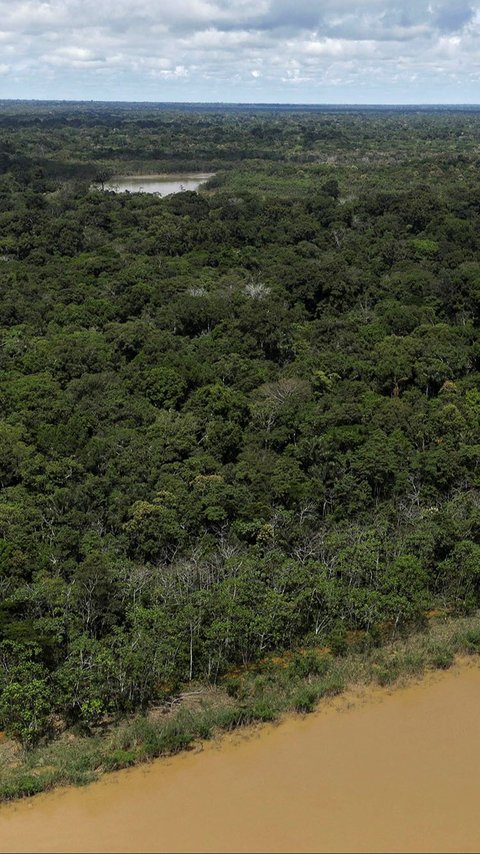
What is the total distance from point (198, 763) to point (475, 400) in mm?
16763

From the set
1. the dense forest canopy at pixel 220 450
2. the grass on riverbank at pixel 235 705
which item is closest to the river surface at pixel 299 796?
the grass on riverbank at pixel 235 705

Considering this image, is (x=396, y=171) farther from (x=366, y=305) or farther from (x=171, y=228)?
(x=366, y=305)

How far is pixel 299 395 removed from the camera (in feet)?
82.7

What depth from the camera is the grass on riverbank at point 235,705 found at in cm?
1252

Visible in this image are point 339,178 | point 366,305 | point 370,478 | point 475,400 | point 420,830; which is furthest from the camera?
point 339,178

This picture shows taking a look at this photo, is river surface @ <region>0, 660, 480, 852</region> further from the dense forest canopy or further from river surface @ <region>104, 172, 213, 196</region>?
river surface @ <region>104, 172, 213, 196</region>

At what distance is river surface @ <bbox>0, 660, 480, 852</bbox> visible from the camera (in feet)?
37.4

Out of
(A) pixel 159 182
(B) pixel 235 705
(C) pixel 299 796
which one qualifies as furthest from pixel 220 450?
(A) pixel 159 182

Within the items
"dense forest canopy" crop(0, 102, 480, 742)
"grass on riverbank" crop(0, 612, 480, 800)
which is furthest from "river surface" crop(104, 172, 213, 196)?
"grass on riverbank" crop(0, 612, 480, 800)

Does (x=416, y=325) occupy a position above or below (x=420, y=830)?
above

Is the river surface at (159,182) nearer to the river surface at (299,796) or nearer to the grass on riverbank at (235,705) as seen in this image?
the grass on riverbank at (235,705)

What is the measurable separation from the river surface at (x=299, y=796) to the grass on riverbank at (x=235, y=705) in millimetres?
273

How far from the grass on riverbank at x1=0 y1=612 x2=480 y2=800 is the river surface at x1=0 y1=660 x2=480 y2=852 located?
0.89 ft

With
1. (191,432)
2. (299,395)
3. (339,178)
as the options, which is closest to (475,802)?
(191,432)
